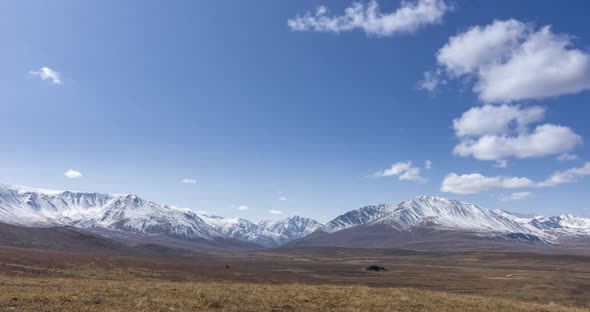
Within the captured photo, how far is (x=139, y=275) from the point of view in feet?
181

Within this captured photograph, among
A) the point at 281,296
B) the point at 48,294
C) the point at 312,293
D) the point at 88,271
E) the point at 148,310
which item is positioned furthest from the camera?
the point at 88,271

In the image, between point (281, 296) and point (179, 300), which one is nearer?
point (179, 300)

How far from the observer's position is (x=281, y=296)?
29297 millimetres

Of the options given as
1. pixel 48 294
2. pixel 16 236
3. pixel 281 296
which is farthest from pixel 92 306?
pixel 16 236

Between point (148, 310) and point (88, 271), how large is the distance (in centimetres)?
3854

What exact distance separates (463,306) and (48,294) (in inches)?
1069

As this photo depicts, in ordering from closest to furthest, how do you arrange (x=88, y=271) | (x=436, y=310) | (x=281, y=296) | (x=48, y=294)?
(x=48, y=294) → (x=436, y=310) → (x=281, y=296) → (x=88, y=271)

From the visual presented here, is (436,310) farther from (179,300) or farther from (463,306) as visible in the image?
(179,300)

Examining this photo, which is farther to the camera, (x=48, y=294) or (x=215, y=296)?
(x=215, y=296)

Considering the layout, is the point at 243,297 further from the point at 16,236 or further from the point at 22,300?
the point at 16,236

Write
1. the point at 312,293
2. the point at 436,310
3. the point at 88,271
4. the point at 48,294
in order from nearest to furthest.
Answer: the point at 48,294 < the point at 436,310 < the point at 312,293 < the point at 88,271

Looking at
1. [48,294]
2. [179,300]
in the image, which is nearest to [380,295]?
[179,300]

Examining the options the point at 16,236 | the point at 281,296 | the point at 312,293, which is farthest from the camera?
the point at 16,236

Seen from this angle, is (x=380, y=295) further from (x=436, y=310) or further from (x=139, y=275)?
(x=139, y=275)
